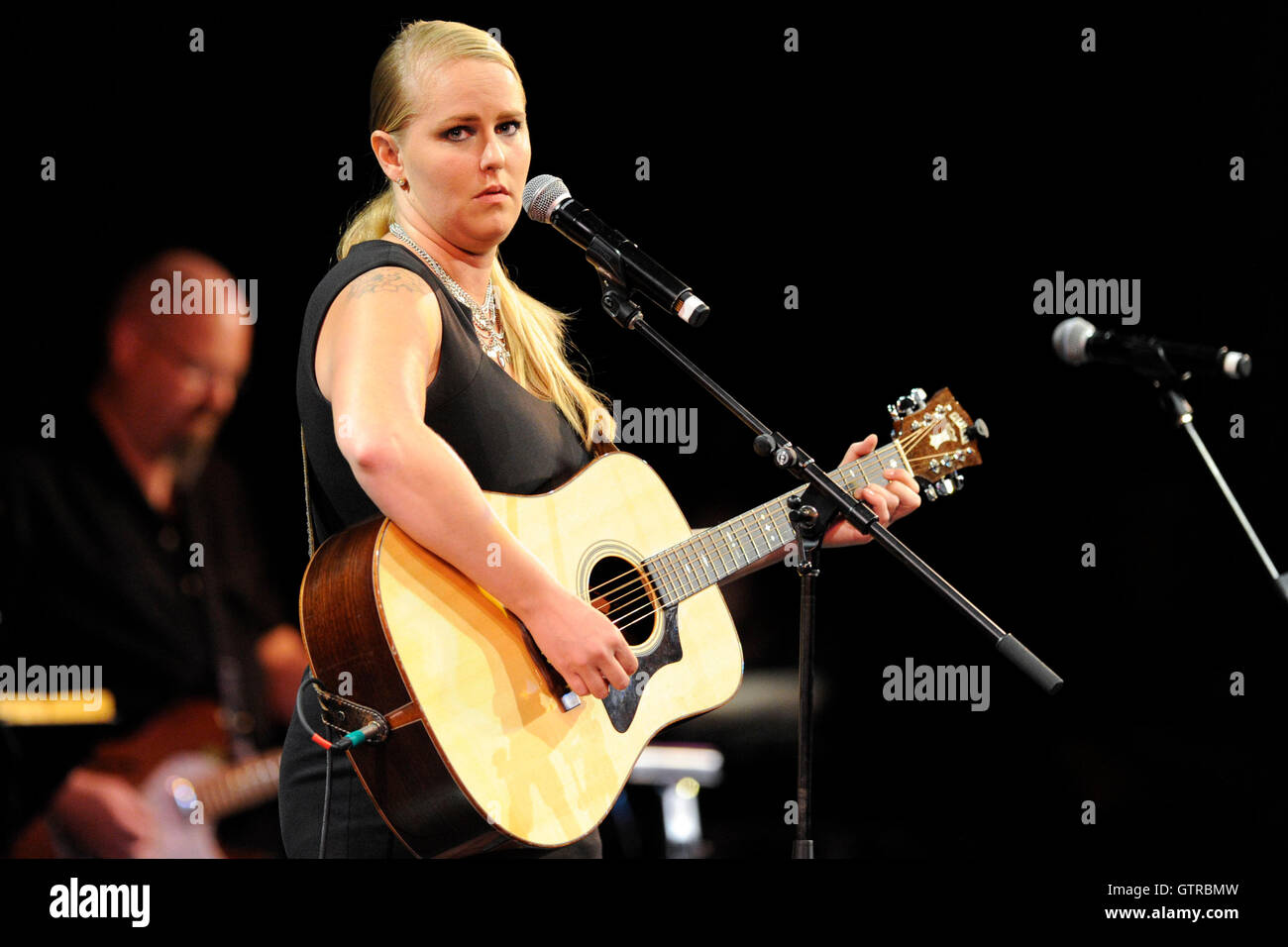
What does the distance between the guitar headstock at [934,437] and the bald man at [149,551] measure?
2127mm

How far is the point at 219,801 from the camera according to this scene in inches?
141

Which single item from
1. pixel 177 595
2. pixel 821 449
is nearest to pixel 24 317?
A: pixel 177 595

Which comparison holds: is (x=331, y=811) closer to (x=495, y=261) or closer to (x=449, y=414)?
(x=449, y=414)

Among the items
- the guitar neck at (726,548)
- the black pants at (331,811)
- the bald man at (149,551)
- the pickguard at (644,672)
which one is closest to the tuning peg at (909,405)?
the guitar neck at (726,548)

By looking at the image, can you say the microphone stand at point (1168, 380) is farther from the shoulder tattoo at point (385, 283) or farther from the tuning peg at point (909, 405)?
the shoulder tattoo at point (385, 283)

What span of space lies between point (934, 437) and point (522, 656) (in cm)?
106

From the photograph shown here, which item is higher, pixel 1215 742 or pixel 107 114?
pixel 107 114

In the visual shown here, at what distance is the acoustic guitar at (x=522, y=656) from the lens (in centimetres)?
187

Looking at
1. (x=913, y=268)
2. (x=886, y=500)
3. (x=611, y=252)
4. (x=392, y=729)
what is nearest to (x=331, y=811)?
(x=392, y=729)

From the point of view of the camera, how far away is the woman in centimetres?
187

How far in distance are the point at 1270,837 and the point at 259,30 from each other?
3.72m
